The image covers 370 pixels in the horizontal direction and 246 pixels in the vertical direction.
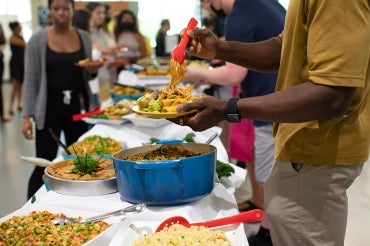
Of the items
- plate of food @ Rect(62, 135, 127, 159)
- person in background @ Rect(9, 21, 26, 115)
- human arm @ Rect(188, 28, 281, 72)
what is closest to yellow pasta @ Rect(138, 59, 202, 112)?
human arm @ Rect(188, 28, 281, 72)

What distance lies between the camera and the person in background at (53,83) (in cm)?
333

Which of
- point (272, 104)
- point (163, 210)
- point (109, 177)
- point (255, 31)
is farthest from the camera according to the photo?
point (255, 31)

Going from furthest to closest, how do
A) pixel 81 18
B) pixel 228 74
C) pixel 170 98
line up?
pixel 81 18, pixel 228 74, pixel 170 98

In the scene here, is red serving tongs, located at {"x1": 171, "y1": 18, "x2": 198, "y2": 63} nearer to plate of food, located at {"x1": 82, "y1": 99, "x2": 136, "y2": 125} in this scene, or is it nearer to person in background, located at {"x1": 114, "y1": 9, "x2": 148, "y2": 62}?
plate of food, located at {"x1": 82, "y1": 99, "x2": 136, "y2": 125}

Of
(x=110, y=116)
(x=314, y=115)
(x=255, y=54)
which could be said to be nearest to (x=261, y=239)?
(x=110, y=116)

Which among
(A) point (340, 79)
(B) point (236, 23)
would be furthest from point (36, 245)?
(B) point (236, 23)

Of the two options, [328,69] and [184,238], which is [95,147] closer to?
[184,238]

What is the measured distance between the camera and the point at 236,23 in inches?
113

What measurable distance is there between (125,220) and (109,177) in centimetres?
48

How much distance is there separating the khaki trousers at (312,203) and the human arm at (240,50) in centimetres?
46

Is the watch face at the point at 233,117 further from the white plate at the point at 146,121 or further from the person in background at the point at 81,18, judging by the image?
the person in background at the point at 81,18

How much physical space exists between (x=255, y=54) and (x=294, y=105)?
59cm

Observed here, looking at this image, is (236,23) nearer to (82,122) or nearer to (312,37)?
(82,122)

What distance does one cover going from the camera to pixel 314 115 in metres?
1.36
